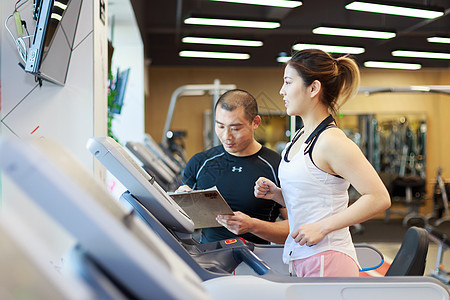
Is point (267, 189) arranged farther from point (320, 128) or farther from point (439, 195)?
point (439, 195)

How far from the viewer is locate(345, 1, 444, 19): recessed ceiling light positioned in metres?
5.84

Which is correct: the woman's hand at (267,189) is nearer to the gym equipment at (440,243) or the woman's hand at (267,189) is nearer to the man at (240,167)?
the man at (240,167)

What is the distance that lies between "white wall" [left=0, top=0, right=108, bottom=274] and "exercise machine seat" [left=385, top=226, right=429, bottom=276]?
4.77 ft

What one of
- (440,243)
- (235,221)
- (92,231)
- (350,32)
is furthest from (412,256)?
(350,32)

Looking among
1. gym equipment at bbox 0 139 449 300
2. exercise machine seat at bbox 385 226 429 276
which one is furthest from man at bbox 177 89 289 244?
gym equipment at bbox 0 139 449 300

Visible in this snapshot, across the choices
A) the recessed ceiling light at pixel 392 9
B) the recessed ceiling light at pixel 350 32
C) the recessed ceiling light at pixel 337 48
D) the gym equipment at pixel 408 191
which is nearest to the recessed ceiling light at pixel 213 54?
the recessed ceiling light at pixel 337 48

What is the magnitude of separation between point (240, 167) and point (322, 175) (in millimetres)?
663

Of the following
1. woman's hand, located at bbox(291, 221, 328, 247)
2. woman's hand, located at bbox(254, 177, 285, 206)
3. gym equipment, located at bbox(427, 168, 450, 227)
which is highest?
woman's hand, located at bbox(254, 177, 285, 206)

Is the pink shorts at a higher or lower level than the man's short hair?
lower

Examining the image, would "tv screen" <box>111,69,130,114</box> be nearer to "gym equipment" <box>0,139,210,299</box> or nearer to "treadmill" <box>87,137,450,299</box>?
"treadmill" <box>87,137,450,299</box>

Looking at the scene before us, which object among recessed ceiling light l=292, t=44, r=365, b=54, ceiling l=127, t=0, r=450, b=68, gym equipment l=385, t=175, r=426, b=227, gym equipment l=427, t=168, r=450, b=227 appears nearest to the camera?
recessed ceiling light l=292, t=44, r=365, b=54

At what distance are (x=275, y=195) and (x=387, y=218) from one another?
8276 millimetres

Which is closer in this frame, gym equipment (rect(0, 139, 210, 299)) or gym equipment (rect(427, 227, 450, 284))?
gym equipment (rect(0, 139, 210, 299))

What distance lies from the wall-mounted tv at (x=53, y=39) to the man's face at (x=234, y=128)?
717 mm
